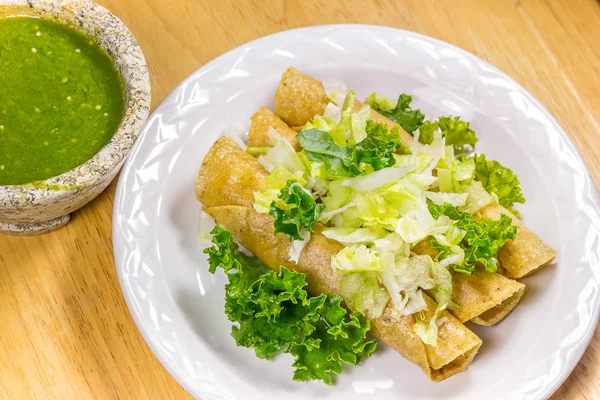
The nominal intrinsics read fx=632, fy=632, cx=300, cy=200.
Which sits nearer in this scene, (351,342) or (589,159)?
(351,342)

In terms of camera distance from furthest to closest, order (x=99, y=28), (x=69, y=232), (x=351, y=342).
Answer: (x=69, y=232) < (x=99, y=28) < (x=351, y=342)

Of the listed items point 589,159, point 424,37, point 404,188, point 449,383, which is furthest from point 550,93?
point 449,383

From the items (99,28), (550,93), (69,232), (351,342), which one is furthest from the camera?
(550,93)

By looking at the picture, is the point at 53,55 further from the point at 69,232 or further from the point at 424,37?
the point at 424,37

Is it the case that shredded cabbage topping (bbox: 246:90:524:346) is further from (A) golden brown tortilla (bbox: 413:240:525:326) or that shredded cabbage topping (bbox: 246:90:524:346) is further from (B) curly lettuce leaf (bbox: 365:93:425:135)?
(B) curly lettuce leaf (bbox: 365:93:425:135)

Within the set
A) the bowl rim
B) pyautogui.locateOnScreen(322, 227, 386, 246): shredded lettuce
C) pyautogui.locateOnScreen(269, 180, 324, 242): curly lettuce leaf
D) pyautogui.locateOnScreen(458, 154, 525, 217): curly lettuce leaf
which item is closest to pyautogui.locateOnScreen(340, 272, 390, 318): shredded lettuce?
pyautogui.locateOnScreen(322, 227, 386, 246): shredded lettuce

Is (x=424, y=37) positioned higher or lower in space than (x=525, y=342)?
higher

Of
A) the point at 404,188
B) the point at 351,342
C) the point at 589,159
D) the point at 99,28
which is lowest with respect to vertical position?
the point at 351,342
